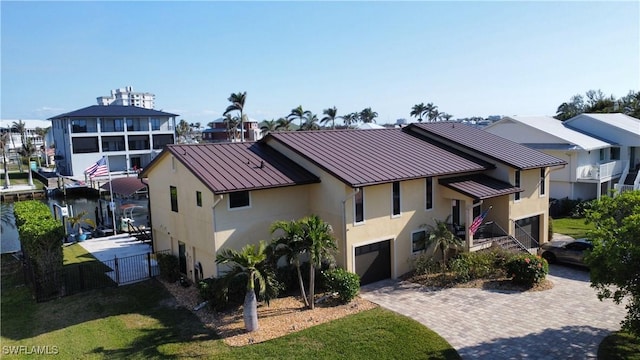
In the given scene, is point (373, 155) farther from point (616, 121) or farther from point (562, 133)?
point (616, 121)

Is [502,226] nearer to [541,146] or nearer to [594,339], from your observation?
[594,339]

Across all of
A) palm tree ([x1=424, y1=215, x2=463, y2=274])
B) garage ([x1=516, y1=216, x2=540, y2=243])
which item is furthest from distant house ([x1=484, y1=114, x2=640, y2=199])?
palm tree ([x1=424, y1=215, x2=463, y2=274])

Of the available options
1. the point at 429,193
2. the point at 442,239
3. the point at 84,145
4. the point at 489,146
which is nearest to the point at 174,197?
the point at 429,193

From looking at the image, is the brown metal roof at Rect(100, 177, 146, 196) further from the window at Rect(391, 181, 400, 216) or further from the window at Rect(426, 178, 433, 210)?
Result: the window at Rect(426, 178, 433, 210)

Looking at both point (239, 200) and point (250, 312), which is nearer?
point (250, 312)

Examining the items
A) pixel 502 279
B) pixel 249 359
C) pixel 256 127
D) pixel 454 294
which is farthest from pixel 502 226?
pixel 256 127

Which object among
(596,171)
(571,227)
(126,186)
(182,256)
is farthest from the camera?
(596,171)
